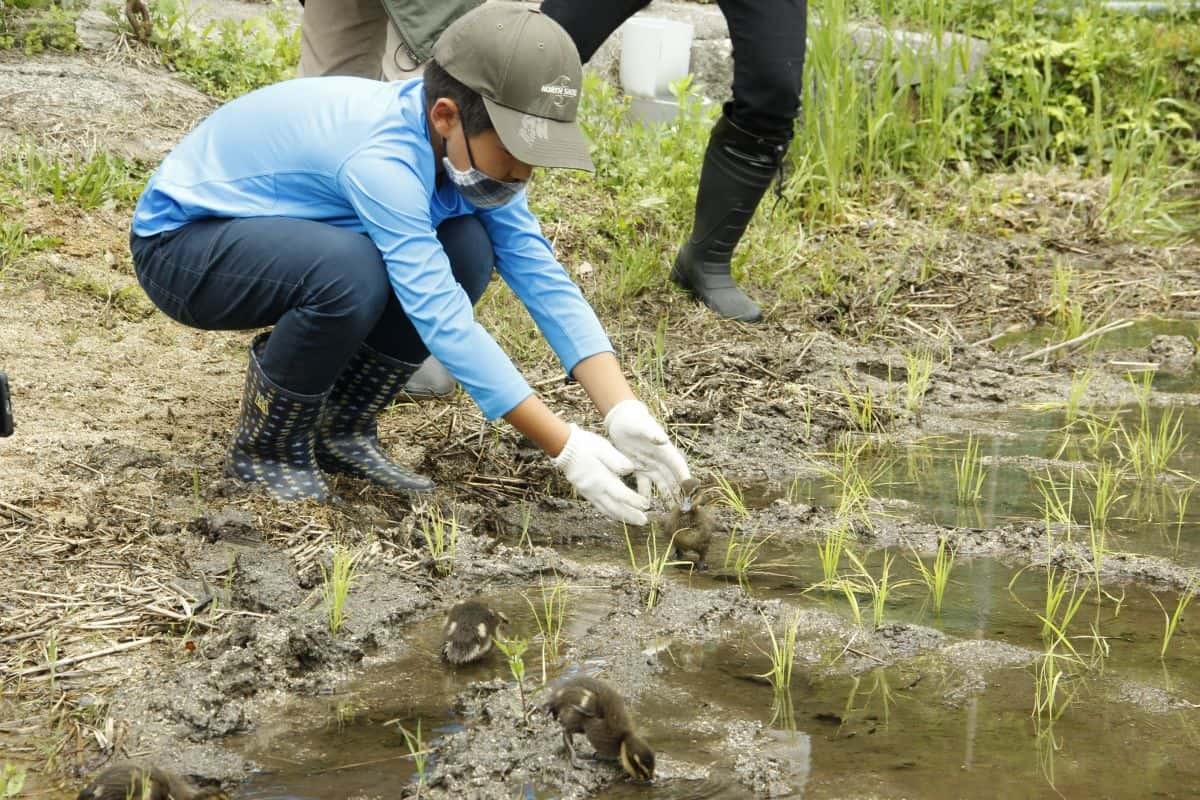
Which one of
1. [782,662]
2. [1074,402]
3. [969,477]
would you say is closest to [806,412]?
[969,477]

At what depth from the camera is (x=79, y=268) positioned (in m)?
5.10

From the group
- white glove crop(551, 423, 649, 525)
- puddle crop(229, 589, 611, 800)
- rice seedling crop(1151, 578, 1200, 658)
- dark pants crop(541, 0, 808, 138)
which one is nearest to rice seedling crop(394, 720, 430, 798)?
puddle crop(229, 589, 611, 800)

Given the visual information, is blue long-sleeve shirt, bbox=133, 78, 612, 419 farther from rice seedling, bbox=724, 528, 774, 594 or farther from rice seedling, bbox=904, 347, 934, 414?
rice seedling, bbox=904, 347, 934, 414

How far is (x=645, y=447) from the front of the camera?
3.44m

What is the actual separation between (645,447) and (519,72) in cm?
100

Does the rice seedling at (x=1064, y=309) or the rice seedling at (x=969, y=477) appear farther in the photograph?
the rice seedling at (x=1064, y=309)

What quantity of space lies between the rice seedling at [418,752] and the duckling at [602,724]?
255 mm

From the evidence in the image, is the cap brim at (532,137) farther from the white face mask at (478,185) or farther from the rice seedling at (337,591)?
the rice seedling at (337,591)

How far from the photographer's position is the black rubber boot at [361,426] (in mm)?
3725

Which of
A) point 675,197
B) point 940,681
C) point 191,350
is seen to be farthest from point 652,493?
point 675,197

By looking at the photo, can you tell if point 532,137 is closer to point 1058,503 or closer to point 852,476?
point 852,476

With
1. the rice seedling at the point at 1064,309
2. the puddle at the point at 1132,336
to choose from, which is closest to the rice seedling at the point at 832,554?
the puddle at the point at 1132,336

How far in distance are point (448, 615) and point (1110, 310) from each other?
→ 3.88 m

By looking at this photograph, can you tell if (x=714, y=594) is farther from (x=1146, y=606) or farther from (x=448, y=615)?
(x=1146, y=606)
